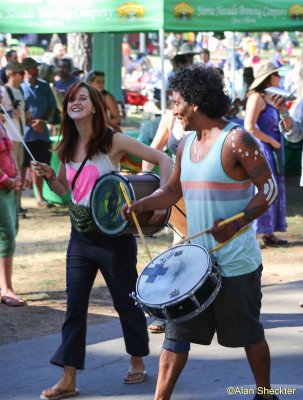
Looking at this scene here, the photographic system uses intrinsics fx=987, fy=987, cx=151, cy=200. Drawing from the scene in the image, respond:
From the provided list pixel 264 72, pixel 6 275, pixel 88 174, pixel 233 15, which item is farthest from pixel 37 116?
pixel 88 174

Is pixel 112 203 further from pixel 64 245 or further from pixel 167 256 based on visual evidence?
pixel 64 245

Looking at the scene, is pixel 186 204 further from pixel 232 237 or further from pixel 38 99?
pixel 38 99

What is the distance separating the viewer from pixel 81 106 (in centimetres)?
545

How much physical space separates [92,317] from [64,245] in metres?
3.28

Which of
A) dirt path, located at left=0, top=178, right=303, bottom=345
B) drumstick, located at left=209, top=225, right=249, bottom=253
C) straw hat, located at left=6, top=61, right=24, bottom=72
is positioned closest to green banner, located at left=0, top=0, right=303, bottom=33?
straw hat, located at left=6, top=61, right=24, bottom=72

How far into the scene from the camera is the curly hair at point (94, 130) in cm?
545

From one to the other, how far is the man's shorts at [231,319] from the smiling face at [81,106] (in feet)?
4.53

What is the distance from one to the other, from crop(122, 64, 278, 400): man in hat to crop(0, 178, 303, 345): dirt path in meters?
2.49

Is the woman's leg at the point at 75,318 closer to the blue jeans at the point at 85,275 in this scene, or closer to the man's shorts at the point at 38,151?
the blue jeans at the point at 85,275

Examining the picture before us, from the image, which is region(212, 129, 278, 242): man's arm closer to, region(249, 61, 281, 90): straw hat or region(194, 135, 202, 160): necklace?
region(194, 135, 202, 160): necklace

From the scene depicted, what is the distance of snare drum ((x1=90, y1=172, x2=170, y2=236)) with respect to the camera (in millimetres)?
5258

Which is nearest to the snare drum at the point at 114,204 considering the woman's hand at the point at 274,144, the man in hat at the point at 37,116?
the woman's hand at the point at 274,144

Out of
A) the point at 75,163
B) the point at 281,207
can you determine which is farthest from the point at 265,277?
the point at 75,163

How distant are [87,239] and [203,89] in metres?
1.22
